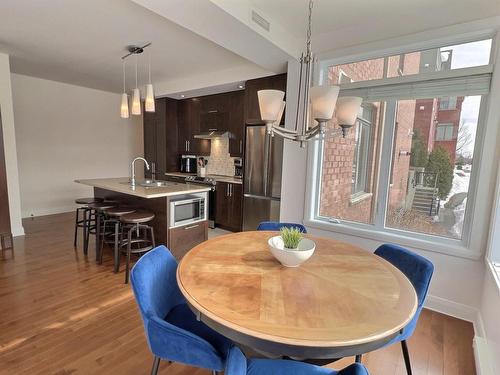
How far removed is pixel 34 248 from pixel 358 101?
14.4 ft

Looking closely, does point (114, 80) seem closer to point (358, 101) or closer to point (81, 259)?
point (81, 259)

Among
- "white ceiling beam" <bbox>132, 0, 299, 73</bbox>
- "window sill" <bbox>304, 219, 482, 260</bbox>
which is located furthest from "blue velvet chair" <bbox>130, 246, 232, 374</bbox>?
"window sill" <bbox>304, 219, 482, 260</bbox>

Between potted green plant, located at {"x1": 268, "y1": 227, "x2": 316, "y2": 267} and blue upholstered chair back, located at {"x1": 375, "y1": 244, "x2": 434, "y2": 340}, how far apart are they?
661 mm

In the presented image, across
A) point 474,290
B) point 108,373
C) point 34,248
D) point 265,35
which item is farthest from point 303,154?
point 34,248

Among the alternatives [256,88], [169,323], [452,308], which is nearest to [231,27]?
[256,88]

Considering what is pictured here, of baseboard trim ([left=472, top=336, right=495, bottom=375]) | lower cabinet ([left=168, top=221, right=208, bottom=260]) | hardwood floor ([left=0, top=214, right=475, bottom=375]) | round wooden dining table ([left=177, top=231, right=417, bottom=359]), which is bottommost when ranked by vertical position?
hardwood floor ([left=0, top=214, right=475, bottom=375])

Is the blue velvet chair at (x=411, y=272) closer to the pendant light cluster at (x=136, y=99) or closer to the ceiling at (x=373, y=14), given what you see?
the ceiling at (x=373, y=14)

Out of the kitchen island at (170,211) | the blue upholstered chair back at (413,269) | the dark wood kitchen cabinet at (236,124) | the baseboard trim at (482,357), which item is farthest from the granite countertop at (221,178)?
the baseboard trim at (482,357)

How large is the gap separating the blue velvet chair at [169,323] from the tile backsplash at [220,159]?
3.82 meters

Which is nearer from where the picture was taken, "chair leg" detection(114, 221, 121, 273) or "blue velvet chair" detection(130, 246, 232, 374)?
"blue velvet chair" detection(130, 246, 232, 374)

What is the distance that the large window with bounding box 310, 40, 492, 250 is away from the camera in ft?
7.91

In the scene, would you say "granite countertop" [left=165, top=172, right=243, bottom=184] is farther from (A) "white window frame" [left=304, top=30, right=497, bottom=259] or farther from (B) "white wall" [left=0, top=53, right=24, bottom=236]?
(B) "white wall" [left=0, top=53, right=24, bottom=236]

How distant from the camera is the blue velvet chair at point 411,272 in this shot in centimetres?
152

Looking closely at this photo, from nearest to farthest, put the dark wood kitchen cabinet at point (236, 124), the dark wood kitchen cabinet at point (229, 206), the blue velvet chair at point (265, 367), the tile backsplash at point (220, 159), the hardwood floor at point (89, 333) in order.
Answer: the blue velvet chair at point (265, 367) → the hardwood floor at point (89, 333) → the dark wood kitchen cabinet at point (229, 206) → the dark wood kitchen cabinet at point (236, 124) → the tile backsplash at point (220, 159)
